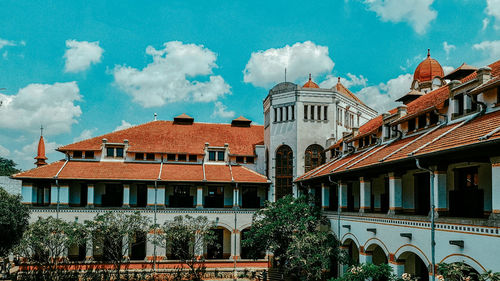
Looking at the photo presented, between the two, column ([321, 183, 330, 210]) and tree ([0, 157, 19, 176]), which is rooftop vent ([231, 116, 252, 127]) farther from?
tree ([0, 157, 19, 176])

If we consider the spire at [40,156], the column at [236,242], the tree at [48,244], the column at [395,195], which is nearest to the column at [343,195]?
the column at [395,195]

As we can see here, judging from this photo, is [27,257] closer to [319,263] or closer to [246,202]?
[246,202]

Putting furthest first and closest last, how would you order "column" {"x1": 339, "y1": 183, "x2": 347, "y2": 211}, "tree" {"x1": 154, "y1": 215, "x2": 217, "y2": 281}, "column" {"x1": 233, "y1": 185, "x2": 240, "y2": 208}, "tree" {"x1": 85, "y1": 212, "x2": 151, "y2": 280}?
"column" {"x1": 233, "y1": 185, "x2": 240, "y2": 208}, "tree" {"x1": 154, "y1": 215, "x2": 217, "y2": 281}, "tree" {"x1": 85, "y1": 212, "x2": 151, "y2": 280}, "column" {"x1": 339, "y1": 183, "x2": 347, "y2": 211}

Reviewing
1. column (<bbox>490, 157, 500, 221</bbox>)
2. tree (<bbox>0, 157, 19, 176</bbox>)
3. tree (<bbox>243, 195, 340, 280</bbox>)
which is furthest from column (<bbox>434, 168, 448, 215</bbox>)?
tree (<bbox>0, 157, 19, 176</bbox>)

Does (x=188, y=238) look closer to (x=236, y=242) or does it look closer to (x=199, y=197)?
(x=199, y=197)

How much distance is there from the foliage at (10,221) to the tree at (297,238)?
16.1m

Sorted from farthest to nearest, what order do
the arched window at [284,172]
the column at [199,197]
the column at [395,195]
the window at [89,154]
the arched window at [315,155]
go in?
the window at [89,154]
the arched window at [284,172]
the arched window at [315,155]
the column at [199,197]
the column at [395,195]

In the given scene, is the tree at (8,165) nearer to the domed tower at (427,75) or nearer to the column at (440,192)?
the domed tower at (427,75)

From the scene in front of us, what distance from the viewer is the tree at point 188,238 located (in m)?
29.8

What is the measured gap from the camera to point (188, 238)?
3042 centimetres

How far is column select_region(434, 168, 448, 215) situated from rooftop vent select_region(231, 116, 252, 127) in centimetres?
3014

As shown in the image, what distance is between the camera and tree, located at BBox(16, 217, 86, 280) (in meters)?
27.6

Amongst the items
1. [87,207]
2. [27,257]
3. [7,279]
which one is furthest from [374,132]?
[7,279]

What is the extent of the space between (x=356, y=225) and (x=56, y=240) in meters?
19.6
